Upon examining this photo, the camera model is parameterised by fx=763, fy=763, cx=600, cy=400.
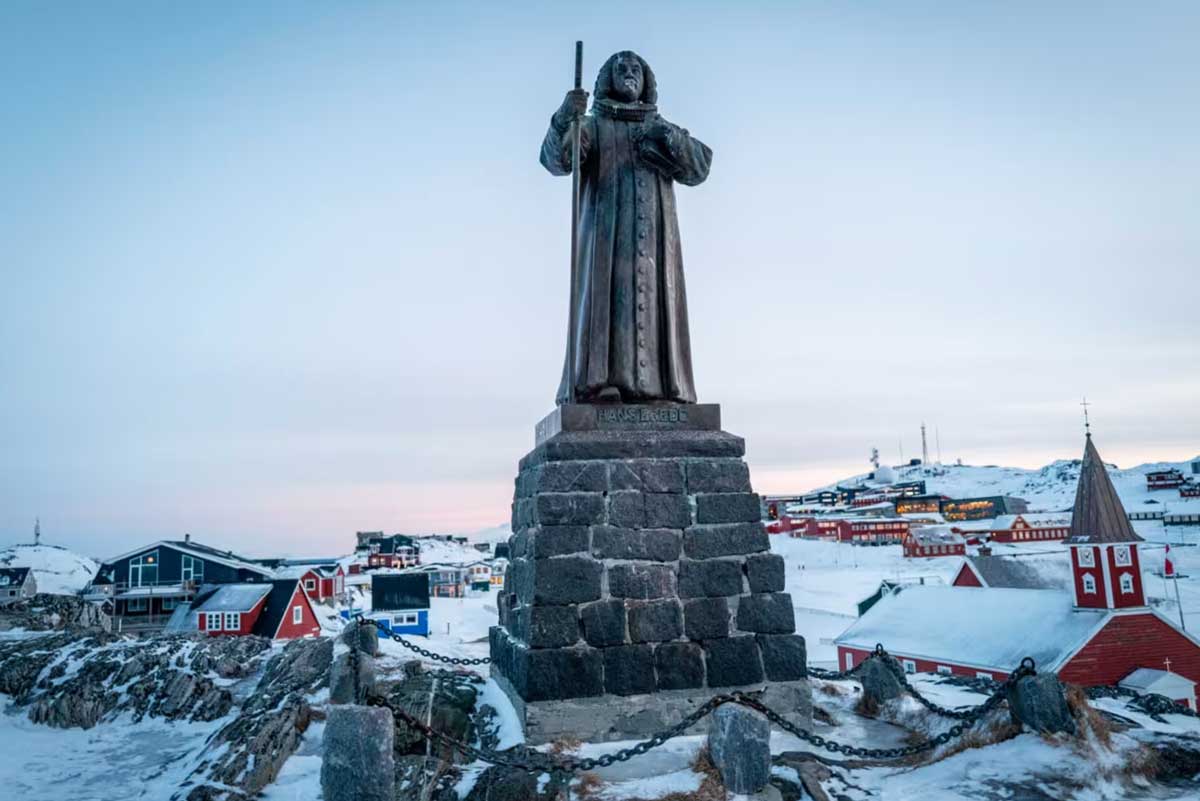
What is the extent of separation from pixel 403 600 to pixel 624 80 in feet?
128

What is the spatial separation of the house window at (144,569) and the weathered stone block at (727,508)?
41.6 metres

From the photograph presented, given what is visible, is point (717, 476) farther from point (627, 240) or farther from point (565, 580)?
point (627, 240)

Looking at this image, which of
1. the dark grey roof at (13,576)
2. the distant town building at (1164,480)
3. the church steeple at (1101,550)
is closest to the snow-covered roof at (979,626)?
the church steeple at (1101,550)

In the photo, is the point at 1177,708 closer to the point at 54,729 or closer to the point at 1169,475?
the point at 54,729

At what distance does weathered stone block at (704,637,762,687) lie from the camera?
257 inches

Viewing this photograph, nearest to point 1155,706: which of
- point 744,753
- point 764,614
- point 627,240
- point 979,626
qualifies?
point 764,614

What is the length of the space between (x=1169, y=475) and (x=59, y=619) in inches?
6463

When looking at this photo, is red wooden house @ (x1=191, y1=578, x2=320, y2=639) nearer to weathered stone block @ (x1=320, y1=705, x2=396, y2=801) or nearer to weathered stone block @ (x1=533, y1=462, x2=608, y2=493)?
weathered stone block @ (x1=533, y1=462, x2=608, y2=493)

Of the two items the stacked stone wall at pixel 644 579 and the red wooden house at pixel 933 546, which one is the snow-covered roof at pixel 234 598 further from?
the red wooden house at pixel 933 546

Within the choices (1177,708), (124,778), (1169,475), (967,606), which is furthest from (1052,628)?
(1169,475)

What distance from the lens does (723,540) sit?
6.87 m

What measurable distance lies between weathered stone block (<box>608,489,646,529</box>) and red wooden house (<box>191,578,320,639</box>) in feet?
111

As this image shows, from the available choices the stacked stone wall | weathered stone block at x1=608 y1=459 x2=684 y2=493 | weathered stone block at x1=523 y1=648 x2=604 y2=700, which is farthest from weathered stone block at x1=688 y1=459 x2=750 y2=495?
weathered stone block at x1=523 y1=648 x2=604 y2=700

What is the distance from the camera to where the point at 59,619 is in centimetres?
3316
